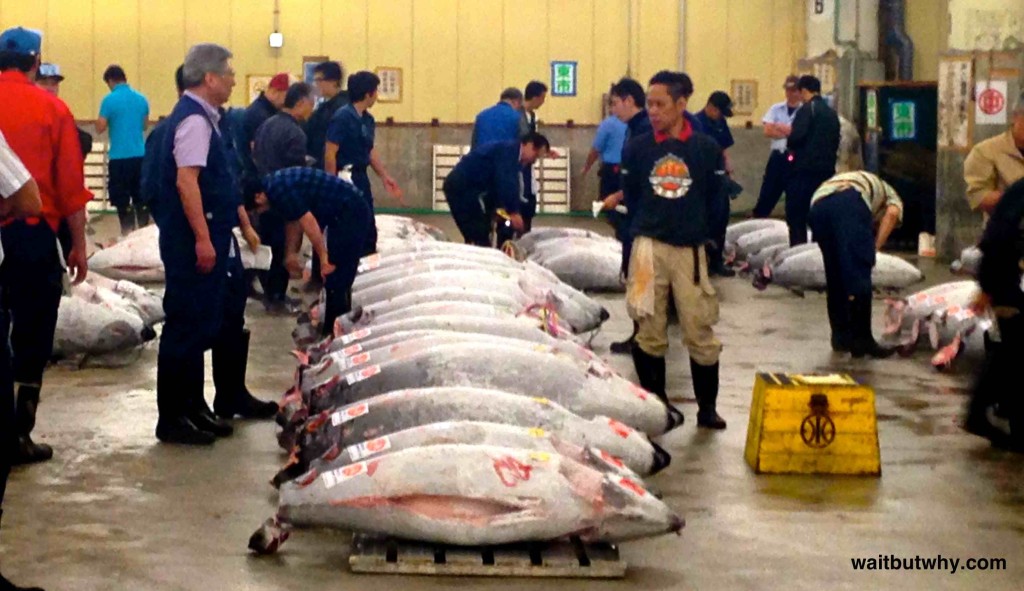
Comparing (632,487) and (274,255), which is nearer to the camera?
(632,487)

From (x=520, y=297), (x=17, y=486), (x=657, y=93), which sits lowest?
(x=17, y=486)

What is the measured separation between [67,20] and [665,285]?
59.5 ft

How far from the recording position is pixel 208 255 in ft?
24.2

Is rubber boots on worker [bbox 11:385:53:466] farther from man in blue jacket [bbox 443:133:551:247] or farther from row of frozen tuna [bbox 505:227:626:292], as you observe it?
row of frozen tuna [bbox 505:227:626:292]

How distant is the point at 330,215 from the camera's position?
9672 mm

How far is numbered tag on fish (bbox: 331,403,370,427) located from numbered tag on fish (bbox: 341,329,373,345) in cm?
143

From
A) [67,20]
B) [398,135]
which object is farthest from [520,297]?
[67,20]

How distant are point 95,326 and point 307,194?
1599 mm

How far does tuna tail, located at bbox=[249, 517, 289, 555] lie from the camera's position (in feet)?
19.1

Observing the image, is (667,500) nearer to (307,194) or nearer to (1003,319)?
(1003,319)

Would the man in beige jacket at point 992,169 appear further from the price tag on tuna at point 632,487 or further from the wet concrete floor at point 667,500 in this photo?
the price tag on tuna at point 632,487

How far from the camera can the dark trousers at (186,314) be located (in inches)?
295

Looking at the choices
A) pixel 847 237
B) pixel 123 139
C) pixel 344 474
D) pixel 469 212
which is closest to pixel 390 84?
pixel 123 139

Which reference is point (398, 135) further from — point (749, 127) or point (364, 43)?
point (749, 127)
